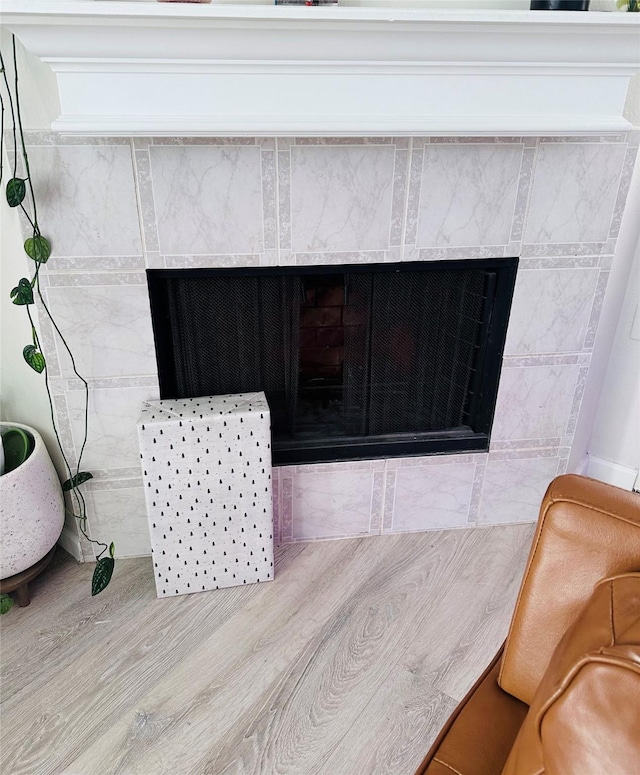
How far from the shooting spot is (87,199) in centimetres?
133

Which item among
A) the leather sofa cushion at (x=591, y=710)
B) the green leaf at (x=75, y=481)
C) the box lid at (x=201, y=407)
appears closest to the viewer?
the leather sofa cushion at (x=591, y=710)

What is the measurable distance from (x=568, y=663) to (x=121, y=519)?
1.34 m

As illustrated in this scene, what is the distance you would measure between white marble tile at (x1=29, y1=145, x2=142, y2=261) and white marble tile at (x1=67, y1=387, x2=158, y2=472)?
0.35 meters

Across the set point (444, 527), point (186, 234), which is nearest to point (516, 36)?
point (186, 234)

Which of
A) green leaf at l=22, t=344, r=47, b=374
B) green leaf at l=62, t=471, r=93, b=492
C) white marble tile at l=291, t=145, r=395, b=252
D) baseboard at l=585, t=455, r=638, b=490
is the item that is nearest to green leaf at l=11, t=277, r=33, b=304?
green leaf at l=22, t=344, r=47, b=374

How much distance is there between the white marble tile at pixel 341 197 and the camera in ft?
4.49

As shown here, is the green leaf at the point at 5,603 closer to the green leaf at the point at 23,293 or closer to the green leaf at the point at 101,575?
the green leaf at the point at 101,575

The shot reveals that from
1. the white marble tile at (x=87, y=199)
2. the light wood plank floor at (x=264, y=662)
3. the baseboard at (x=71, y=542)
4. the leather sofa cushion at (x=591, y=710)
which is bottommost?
the light wood plank floor at (x=264, y=662)

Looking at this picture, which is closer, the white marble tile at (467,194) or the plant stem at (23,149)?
the plant stem at (23,149)

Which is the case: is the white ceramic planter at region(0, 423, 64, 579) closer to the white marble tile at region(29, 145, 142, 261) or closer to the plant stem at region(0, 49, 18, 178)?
the white marble tile at region(29, 145, 142, 261)

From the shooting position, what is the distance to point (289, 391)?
1.69 m

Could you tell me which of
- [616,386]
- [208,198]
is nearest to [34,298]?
[208,198]

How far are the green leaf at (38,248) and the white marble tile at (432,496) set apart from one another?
41.8 inches

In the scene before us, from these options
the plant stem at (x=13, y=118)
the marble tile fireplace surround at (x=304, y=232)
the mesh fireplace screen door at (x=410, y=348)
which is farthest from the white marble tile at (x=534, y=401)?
the plant stem at (x=13, y=118)
